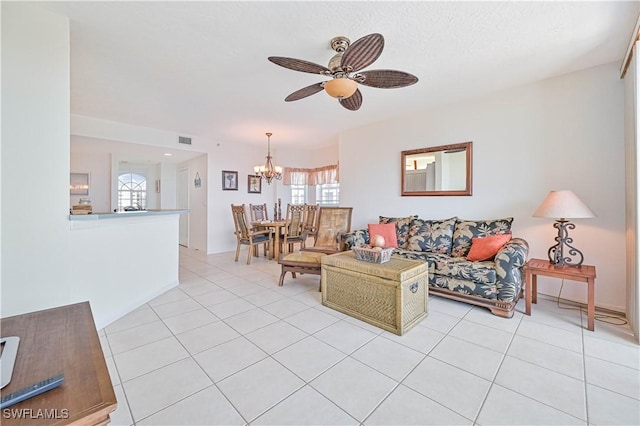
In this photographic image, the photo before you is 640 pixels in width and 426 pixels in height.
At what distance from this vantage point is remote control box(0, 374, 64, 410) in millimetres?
619

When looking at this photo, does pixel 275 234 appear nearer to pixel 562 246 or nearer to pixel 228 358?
pixel 228 358

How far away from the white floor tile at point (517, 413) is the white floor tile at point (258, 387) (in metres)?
1.02

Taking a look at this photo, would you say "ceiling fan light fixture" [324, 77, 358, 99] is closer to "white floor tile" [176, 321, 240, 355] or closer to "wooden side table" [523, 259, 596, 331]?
"white floor tile" [176, 321, 240, 355]

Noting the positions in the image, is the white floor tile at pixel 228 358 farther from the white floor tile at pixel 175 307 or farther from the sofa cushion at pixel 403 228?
the sofa cushion at pixel 403 228

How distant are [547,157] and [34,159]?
4.65 metres

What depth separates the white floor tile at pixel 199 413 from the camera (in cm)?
137

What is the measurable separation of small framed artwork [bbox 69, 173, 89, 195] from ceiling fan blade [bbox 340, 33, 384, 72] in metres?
6.52

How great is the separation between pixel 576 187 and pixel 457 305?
1794 millimetres

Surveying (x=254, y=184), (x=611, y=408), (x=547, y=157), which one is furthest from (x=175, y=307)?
(x=547, y=157)

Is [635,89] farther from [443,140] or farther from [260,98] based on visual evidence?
[260,98]

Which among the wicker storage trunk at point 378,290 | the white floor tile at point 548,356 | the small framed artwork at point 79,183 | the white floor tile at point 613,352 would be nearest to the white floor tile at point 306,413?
the wicker storage trunk at point 378,290

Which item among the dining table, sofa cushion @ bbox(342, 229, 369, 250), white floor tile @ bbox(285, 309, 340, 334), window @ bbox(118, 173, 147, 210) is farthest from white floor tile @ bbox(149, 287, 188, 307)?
window @ bbox(118, 173, 147, 210)

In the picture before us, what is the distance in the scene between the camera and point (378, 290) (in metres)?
2.42

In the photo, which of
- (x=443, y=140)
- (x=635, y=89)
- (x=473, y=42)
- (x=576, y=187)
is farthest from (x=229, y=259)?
(x=635, y=89)
